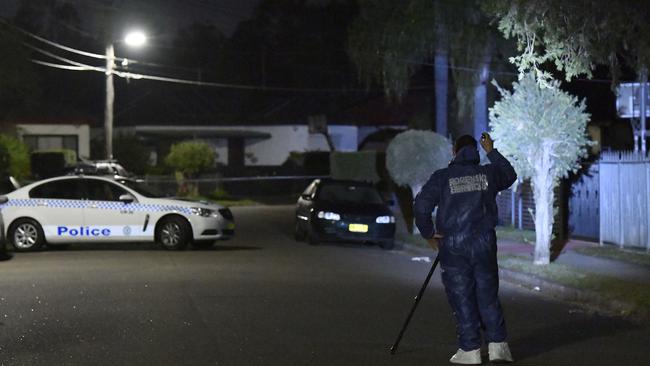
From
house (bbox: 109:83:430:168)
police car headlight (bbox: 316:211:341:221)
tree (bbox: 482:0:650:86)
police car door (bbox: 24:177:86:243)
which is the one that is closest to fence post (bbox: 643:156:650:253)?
tree (bbox: 482:0:650:86)

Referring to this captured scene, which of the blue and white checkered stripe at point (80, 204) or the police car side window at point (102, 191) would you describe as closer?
the blue and white checkered stripe at point (80, 204)

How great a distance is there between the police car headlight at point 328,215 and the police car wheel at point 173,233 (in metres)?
2.94

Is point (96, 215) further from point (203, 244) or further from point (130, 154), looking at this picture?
point (130, 154)

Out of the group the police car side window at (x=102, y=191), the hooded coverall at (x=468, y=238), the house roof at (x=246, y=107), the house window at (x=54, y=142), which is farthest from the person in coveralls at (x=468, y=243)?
the house window at (x=54, y=142)

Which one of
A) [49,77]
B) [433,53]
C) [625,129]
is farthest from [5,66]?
[625,129]

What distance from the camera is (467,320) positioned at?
7.72 m

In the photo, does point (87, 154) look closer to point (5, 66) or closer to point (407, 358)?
point (5, 66)

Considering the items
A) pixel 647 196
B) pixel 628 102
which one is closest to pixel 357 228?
pixel 647 196

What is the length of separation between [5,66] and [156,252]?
30628mm

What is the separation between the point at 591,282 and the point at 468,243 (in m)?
6.14

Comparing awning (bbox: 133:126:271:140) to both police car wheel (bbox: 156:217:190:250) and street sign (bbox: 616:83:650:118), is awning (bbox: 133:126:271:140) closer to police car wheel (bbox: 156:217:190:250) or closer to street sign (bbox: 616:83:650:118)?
street sign (bbox: 616:83:650:118)

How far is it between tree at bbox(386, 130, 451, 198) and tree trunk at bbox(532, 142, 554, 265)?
6.45 m

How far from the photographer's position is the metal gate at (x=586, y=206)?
19.8 m

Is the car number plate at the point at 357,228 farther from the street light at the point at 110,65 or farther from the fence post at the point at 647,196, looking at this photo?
the street light at the point at 110,65
